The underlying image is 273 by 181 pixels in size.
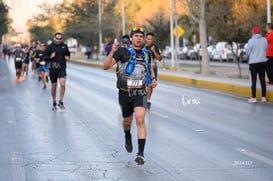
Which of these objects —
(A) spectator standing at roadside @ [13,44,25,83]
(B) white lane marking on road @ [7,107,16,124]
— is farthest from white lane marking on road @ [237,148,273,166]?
(A) spectator standing at roadside @ [13,44,25,83]

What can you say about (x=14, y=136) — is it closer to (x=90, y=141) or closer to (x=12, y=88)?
(x=90, y=141)

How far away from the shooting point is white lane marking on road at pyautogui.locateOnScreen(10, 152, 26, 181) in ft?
25.3

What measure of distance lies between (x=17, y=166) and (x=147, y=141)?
2640 mm

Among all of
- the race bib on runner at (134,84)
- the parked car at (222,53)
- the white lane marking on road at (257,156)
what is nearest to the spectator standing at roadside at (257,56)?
the white lane marking on road at (257,156)

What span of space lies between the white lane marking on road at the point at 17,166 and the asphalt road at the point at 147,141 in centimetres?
1

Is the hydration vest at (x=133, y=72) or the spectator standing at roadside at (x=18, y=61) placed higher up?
the hydration vest at (x=133, y=72)

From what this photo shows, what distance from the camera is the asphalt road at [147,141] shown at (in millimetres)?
7840

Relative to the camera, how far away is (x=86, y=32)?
198 feet

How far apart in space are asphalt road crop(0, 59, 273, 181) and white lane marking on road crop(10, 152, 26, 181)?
1 centimetres

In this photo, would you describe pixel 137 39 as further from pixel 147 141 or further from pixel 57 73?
pixel 57 73

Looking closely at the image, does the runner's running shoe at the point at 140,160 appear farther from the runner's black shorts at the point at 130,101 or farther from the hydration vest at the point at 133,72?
the hydration vest at the point at 133,72

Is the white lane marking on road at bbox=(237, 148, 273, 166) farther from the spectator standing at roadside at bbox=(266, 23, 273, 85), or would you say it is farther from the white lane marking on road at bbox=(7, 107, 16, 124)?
the spectator standing at roadside at bbox=(266, 23, 273, 85)

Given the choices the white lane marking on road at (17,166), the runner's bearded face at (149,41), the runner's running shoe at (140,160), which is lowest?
the white lane marking on road at (17,166)

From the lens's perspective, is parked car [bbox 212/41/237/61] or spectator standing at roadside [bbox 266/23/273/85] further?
parked car [bbox 212/41/237/61]
